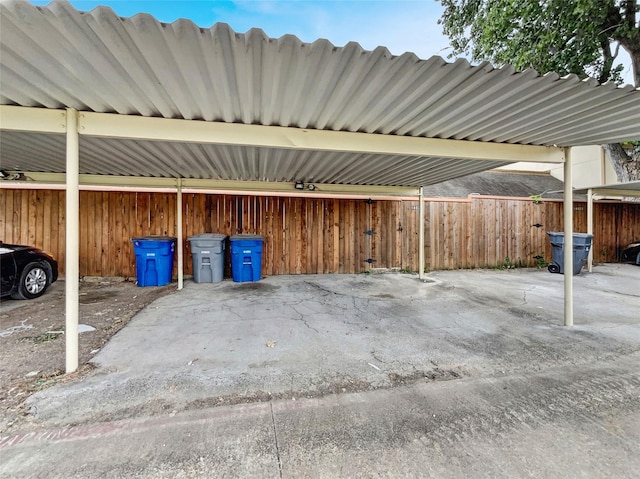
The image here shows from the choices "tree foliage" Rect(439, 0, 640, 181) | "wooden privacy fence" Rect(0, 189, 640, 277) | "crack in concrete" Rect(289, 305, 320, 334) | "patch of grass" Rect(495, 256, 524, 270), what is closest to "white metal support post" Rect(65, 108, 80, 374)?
"crack in concrete" Rect(289, 305, 320, 334)

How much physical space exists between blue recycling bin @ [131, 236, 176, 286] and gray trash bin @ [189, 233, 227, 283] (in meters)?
0.53

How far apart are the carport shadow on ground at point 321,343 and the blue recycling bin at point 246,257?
0.77 meters

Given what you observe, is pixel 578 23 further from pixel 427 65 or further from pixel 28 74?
pixel 28 74

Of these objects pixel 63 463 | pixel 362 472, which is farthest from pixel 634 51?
pixel 63 463

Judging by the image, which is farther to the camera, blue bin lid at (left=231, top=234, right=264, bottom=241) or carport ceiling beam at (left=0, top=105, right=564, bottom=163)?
blue bin lid at (left=231, top=234, right=264, bottom=241)

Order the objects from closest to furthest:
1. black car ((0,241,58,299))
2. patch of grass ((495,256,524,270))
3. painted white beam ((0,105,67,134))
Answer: painted white beam ((0,105,67,134))
black car ((0,241,58,299))
patch of grass ((495,256,524,270))

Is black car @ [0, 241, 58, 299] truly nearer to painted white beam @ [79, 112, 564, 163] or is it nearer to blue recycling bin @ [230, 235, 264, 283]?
blue recycling bin @ [230, 235, 264, 283]

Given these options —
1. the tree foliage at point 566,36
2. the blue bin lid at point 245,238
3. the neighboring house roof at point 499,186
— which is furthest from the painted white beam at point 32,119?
the tree foliage at point 566,36

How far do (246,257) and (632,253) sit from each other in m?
12.2

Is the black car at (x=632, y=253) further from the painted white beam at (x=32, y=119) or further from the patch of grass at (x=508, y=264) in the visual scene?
the painted white beam at (x=32, y=119)

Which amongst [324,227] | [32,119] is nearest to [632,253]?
[324,227]

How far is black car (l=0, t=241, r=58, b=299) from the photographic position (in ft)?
14.3

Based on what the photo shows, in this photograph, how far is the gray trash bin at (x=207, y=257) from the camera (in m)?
6.20

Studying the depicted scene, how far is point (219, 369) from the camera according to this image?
101 inches
